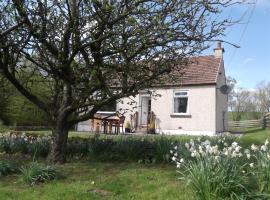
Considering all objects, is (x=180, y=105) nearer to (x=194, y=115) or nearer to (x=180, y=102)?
(x=180, y=102)

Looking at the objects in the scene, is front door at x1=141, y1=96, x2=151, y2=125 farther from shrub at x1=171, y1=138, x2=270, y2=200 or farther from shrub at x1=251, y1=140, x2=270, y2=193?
shrub at x1=251, y1=140, x2=270, y2=193

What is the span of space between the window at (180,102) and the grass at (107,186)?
62.7 feet

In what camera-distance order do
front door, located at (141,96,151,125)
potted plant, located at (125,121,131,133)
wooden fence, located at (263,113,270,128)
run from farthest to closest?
wooden fence, located at (263,113,270,128)
front door, located at (141,96,151,125)
potted plant, located at (125,121,131,133)

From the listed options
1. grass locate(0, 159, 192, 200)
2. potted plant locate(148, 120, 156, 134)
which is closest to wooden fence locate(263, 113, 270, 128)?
potted plant locate(148, 120, 156, 134)

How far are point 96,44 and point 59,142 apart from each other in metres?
2.60

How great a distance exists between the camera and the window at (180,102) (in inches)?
1127

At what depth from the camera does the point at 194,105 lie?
91.4 feet

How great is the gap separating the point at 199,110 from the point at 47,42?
756 inches

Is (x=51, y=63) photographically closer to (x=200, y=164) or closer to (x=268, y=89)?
(x=200, y=164)

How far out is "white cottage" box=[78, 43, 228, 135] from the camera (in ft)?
89.8

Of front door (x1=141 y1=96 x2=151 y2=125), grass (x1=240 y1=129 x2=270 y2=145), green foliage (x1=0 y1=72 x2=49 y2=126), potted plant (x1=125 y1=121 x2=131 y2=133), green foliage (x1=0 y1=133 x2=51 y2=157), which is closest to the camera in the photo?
green foliage (x1=0 y1=133 x2=51 y2=157)

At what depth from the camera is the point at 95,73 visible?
9344mm

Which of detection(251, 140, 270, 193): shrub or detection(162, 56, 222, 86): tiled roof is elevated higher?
detection(162, 56, 222, 86): tiled roof

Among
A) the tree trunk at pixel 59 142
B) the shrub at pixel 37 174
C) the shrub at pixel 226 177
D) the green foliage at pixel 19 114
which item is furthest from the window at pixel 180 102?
the shrub at pixel 226 177
